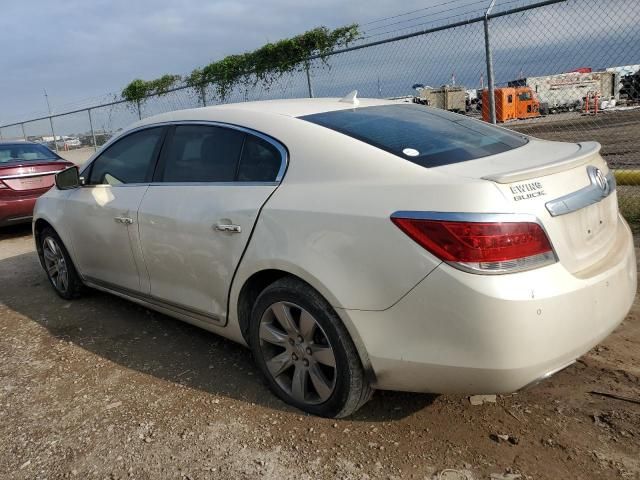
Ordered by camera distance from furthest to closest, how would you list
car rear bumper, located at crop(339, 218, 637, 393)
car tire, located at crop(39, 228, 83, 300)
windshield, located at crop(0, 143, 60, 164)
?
windshield, located at crop(0, 143, 60, 164), car tire, located at crop(39, 228, 83, 300), car rear bumper, located at crop(339, 218, 637, 393)

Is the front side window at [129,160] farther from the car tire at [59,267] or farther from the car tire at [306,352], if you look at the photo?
the car tire at [306,352]

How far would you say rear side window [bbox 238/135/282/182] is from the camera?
2873 mm

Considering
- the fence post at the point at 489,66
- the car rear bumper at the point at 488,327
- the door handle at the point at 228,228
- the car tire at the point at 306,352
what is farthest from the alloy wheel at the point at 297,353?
the fence post at the point at 489,66

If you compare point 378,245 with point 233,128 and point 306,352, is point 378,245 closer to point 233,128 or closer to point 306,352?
point 306,352

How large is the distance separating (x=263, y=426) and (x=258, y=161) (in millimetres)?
1356

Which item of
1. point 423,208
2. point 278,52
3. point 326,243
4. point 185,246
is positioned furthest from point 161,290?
point 278,52

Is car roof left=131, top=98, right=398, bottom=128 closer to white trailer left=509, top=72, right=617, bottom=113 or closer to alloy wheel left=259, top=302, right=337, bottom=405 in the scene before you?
alloy wheel left=259, top=302, right=337, bottom=405

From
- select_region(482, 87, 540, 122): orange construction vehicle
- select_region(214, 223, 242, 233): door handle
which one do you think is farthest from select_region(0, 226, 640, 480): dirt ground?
select_region(482, 87, 540, 122): orange construction vehicle

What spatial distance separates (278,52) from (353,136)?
9811mm

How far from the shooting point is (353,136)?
8.84 ft

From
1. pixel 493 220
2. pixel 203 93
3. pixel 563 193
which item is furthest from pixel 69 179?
pixel 203 93

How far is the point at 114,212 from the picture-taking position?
3.83 meters

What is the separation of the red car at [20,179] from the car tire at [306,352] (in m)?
5.92

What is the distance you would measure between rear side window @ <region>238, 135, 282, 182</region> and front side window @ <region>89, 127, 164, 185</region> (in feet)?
3.03
